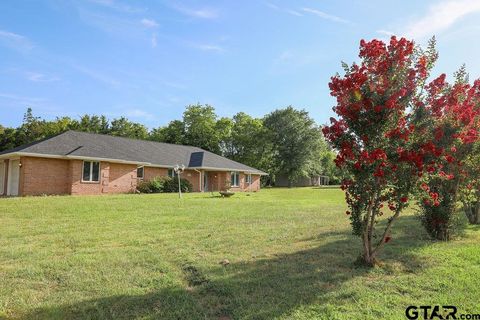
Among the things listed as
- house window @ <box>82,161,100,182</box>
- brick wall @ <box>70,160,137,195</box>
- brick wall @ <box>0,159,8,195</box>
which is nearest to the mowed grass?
brick wall @ <box>70,160,137,195</box>

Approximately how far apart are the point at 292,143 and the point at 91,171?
3678 centimetres

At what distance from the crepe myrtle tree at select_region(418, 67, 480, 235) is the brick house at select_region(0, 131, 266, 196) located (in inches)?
856

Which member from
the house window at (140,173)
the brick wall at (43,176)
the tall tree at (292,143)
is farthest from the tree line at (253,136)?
the brick wall at (43,176)

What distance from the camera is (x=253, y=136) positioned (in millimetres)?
56688

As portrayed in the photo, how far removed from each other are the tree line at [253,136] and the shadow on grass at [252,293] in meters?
48.8

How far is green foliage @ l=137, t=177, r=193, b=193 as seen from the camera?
29.1 meters

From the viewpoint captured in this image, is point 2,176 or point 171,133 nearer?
point 2,176

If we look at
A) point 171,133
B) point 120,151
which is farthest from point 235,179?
point 171,133

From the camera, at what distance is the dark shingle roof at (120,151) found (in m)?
24.5

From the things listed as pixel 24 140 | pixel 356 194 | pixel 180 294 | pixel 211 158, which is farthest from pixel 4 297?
pixel 24 140

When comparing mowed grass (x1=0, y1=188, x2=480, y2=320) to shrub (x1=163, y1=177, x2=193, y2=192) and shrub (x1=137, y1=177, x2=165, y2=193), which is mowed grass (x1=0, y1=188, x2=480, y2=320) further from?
shrub (x1=163, y1=177, x2=193, y2=192)

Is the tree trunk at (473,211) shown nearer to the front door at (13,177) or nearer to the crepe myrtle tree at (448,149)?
the crepe myrtle tree at (448,149)

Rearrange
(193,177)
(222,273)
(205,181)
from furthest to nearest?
(205,181)
(193,177)
(222,273)

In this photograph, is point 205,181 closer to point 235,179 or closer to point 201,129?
point 235,179
